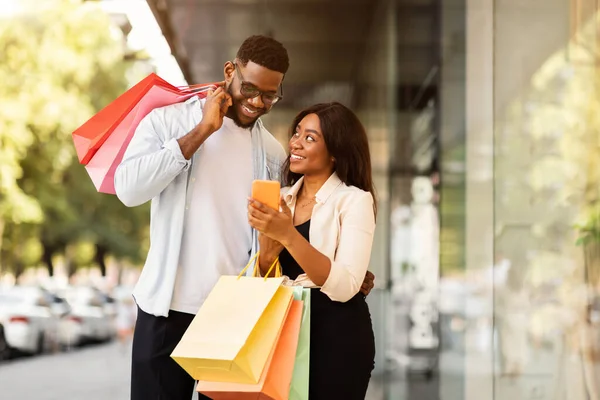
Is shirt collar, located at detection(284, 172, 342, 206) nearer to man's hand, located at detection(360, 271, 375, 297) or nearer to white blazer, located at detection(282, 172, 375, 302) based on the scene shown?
white blazer, located at detection(282, 172, 375, 302)

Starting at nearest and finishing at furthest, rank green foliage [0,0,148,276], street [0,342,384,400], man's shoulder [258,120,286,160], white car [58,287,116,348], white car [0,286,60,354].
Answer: man's shoulder [258,120,286,160]
green foliage [0,0,148,276]
street [0,342,384,400]
white car [0,286,60,354]
white car [58,287,116,348]

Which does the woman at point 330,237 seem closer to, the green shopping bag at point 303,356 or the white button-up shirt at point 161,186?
the green shopping bag at point 303,356

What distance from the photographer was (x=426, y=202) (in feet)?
22.1

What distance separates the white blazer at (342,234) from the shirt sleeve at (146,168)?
1.31ft

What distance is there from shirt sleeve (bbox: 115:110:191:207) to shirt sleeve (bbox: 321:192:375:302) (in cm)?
47

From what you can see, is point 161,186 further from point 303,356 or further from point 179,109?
point 303,356

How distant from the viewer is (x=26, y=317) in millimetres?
11172

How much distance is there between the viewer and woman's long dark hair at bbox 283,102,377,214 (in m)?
2.50

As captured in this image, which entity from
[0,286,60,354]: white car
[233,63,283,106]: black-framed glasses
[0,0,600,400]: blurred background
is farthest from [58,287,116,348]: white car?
[233,63,283,106]: black-framed glasses

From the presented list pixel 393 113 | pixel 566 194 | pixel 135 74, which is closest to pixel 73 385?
pixel 135 74

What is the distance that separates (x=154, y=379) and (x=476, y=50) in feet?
10.2

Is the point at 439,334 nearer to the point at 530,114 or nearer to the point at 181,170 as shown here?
the point at 530,114

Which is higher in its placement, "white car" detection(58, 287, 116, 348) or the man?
the man

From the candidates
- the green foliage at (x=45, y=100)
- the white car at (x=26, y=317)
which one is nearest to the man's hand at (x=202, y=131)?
the green foliage at (x=45, y=100)
